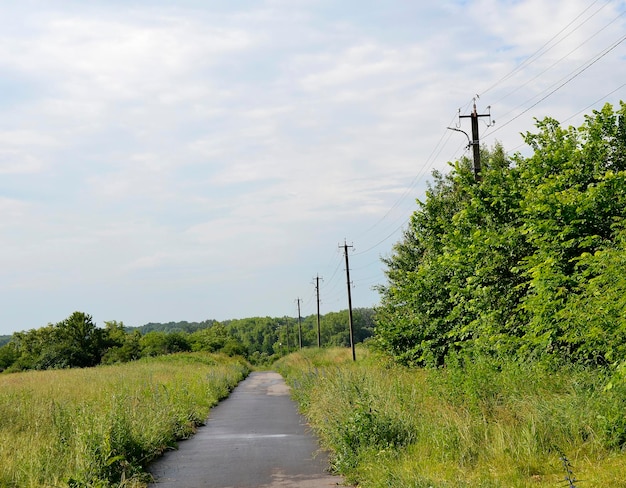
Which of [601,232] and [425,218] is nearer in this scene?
[601,232]

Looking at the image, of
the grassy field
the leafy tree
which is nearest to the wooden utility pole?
the grassy field

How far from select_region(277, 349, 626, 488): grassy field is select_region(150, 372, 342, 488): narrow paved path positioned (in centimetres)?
62

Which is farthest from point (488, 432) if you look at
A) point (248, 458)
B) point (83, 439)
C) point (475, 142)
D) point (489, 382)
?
point (475, 142)

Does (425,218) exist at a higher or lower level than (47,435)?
higher

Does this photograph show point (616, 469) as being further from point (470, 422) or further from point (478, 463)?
point (470, 422)

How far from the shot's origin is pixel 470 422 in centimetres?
1073

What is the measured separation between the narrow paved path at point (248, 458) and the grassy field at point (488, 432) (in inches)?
24.5

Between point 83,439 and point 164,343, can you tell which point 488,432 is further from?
point 164,343

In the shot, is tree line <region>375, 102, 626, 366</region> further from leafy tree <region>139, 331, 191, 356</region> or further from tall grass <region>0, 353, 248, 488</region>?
leafy tree <region>139, 331, 191, 356</region>

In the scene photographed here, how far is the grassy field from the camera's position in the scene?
333 inches

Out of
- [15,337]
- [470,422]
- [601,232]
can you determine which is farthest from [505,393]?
[15,337]

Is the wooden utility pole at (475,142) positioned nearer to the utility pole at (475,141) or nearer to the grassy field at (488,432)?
the utility pole at (475,141)

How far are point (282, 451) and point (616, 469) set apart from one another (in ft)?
22.5

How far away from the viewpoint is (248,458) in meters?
12.5
